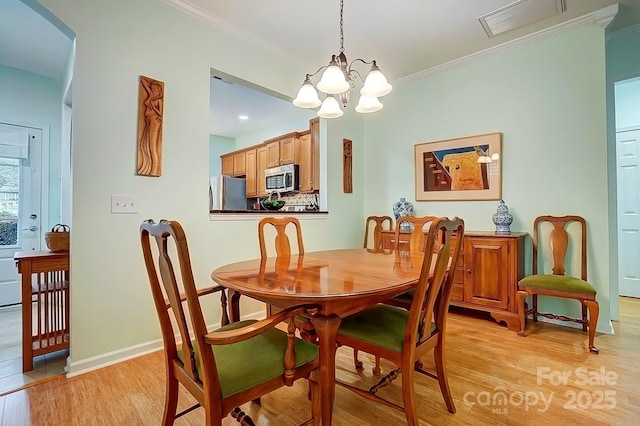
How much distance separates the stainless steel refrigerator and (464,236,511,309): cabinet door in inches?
142

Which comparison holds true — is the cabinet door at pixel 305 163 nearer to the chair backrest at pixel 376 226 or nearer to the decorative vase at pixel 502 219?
the chair backrest at pixel 376 226

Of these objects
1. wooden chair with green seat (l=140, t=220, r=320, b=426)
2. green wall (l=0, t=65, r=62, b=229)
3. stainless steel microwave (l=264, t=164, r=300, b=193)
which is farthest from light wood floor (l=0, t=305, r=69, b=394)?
stainless steel microwave (l=264, t=164, r=300, b=193)

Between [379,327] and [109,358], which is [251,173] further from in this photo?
[379,327]

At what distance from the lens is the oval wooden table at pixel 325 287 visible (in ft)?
3.89

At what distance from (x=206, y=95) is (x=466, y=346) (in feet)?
9.66

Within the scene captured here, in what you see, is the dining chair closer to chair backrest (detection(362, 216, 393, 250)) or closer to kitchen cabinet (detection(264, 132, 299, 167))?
chair backrest (detection(362, 216, 393, 250))

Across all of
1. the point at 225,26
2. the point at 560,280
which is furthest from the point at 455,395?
the point at 225,26

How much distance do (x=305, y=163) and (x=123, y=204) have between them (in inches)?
112

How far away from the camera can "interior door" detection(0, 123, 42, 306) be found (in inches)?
138

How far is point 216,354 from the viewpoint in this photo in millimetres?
1188

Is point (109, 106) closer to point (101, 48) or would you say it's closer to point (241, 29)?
point (101, 48)

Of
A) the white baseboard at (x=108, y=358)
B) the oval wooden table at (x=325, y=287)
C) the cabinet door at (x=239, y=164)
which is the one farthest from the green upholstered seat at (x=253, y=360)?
the cabinet door at (x=239, y=164)

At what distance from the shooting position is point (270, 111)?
4.95 metres

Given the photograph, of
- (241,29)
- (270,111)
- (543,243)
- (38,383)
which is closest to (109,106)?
(241,29)
